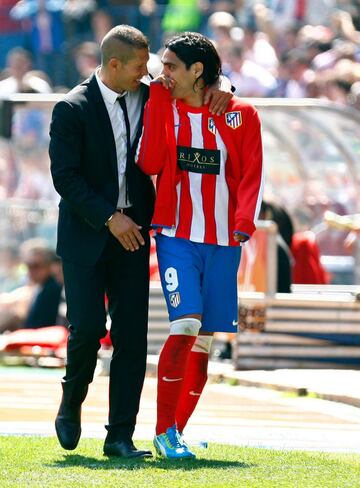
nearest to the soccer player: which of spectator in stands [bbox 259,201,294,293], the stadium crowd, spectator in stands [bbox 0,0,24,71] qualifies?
spectator in stands [bbox 259,201,294,293]

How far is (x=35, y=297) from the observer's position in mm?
15766

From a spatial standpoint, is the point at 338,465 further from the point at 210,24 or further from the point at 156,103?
the point at 210,24

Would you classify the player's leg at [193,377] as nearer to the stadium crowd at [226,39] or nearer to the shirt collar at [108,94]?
the shirt collar at [108,94]

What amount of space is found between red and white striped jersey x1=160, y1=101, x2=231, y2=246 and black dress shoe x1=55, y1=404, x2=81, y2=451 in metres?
0.99

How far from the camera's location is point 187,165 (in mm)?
7270

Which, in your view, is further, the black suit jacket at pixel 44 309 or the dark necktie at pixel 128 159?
the black suit jacket at pixel 44 309

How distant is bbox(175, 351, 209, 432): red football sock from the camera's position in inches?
296

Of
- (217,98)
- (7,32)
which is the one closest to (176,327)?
(217,98)

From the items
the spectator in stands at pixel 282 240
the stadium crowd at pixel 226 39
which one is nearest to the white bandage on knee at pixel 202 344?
the spectator in stands at pixel 282 240

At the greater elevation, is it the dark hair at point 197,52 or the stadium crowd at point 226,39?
the stadium crowd at point 226,39

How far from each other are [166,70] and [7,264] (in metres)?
8.98

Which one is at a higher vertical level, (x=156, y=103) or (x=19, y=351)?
(x=156, y=103)

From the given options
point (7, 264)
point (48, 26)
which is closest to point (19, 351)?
point (7, 264)

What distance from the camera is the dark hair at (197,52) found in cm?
732
